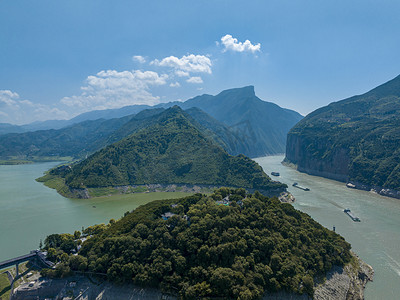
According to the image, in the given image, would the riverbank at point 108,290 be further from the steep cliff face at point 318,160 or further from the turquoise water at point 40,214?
the steep cliff face at point 318,160

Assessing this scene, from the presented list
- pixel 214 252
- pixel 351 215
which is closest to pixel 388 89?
pixel 351 215

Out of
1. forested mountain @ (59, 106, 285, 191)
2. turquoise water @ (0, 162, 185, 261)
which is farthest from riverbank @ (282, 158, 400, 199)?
turquoise water @ (0, 162, 185, 261)

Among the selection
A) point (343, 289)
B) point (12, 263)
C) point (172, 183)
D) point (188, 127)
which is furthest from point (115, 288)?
point (188, 127)

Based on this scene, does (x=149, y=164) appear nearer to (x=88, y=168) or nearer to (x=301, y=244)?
(x=88, y=168)

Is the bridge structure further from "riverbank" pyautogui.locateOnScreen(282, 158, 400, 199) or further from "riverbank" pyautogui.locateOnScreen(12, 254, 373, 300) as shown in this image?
"riverbank" pyautogui.locateOnScreen(282, 158, 400, 199)

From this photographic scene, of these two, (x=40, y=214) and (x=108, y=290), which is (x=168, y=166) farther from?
(x=108, y=290)

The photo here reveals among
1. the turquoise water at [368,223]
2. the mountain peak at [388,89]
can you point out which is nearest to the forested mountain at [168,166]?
the turquoise water at [368,223]
